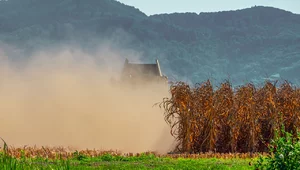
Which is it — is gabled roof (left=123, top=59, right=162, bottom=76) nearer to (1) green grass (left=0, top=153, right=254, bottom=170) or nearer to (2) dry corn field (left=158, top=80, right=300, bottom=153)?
(2) dry corn field (left=158, top=80, right=300, bottom=153)

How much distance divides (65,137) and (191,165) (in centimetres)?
2259

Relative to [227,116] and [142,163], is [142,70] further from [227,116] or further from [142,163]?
[142,163]

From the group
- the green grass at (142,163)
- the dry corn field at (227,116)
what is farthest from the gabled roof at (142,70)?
the green grass at (142,163)

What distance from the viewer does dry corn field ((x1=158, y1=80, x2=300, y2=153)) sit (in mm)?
21969

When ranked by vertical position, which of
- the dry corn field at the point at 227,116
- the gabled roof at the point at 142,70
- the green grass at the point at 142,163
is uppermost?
the gabled roof at the point at 142,70

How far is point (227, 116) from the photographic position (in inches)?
875

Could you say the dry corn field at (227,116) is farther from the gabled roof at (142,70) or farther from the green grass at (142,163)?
the gabled roof at (142,70)

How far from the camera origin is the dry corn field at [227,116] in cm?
2197

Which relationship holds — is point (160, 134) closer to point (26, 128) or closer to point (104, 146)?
point (104, 146)

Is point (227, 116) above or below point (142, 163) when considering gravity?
above

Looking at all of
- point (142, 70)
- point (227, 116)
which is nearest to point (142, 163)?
point (227, 116)

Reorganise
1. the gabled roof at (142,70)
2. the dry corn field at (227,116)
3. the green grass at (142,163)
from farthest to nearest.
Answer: the gabled roof at (142,70), the dry corn field at (227,116), the green grass at (142,163)

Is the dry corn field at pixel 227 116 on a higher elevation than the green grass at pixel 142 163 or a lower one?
higher

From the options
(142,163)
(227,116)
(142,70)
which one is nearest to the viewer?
(142,163)
